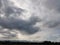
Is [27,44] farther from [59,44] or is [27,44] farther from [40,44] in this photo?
[59,44]

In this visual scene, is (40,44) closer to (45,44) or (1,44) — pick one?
(45,44)

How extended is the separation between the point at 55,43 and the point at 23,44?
1717 cm

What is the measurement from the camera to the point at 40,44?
7712 cm

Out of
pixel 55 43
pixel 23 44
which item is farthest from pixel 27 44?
pixel 55 43

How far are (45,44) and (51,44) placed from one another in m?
3.82

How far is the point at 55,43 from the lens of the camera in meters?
81.2

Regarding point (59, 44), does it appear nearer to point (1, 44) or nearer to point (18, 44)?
point (18, 44)

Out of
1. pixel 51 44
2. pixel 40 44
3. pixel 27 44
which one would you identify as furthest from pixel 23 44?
pixel 51 44

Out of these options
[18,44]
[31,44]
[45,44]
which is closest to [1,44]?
[18,44]

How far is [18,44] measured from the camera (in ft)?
246

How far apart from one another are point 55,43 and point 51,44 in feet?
8.36

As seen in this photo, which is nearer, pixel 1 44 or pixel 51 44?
pixel 1 44

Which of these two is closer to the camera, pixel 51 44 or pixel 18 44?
pixel 18 44

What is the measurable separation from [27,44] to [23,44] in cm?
193
